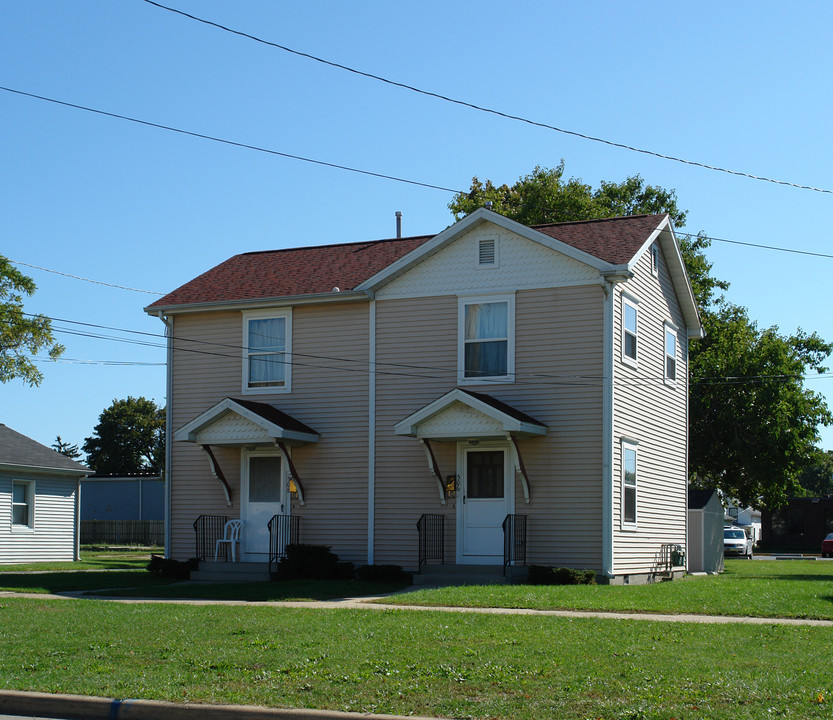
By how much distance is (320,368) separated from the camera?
77.9 feet

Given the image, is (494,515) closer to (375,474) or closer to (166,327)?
(375,474)

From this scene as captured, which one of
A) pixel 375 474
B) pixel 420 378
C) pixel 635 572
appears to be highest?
pixel 420 378

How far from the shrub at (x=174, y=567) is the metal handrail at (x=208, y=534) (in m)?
0.51

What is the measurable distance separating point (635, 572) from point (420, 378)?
6008 millimetres

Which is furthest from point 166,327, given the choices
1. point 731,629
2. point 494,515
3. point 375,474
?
point 731,629

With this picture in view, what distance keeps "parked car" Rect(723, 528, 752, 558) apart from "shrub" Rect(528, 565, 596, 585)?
29.1 meters

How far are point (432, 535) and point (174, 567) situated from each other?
589 cm

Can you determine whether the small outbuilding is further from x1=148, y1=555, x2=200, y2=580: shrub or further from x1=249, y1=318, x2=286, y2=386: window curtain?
x1=148, y1=555, x2=200, y2=580: shrub

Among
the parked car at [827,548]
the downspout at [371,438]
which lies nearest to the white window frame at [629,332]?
the downspout at [371,438]

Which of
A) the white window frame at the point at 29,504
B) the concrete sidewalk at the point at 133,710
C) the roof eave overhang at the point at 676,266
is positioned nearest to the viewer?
the concrete sidewalk at the point at 133,710

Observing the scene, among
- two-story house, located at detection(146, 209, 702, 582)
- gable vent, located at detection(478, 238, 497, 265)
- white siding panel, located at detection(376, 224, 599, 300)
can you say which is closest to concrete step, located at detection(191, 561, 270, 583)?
two-story house, located at detection(146, 209, 702, 582)

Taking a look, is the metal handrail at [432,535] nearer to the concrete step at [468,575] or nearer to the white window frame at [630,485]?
the concrete step at [468,575]

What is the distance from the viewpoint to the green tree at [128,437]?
8531cm

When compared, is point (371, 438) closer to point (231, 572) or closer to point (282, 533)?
point (282, 533)
